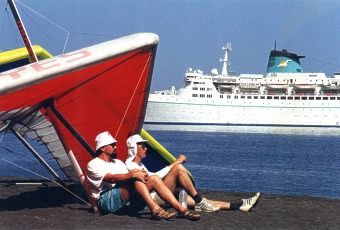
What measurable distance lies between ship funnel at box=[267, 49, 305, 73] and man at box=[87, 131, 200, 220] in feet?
255

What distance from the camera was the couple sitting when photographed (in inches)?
273

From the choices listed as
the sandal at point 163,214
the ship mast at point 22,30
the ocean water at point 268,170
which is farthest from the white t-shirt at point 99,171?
the ocean water at point 268,170

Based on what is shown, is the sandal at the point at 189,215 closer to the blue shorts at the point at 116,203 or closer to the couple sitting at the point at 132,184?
the couple sitting at the point at 132,184

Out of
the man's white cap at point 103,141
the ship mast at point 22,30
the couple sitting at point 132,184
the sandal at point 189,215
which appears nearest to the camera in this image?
the couple sitting at point 132,184

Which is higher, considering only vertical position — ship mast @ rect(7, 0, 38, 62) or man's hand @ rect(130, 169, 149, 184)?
ship mast @ rect(7, 0, 38, 62)

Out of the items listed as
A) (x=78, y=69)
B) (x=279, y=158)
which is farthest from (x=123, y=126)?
(x=279, y=158)

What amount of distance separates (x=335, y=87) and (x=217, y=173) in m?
54.5

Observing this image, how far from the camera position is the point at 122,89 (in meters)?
8.54

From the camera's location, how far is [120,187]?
7.10 m

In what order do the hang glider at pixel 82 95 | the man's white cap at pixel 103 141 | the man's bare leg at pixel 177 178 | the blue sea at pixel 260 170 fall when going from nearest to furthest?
the hang glider at pixel 82 95
the man's white cap at pixel 103 141
the man's bare leg at pixel 177 178
the blue sea at pixel 260 170

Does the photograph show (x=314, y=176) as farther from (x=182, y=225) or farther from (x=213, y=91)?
(x=213, y=91)

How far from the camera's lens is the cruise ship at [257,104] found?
79.4 meters

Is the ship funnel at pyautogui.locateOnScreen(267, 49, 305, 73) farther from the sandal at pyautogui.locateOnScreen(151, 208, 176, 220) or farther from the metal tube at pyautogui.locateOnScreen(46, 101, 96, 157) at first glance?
the sandal at pyautogui.locateOnScreen(151, 208, 176, 220)

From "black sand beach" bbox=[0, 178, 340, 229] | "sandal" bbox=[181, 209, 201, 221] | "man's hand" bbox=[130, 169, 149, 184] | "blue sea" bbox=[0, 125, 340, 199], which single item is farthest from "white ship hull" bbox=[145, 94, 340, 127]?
"man's hand" bbox=[130, 169, 149, 184]
